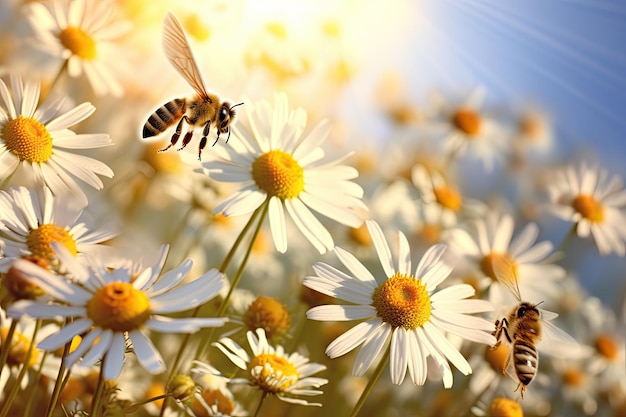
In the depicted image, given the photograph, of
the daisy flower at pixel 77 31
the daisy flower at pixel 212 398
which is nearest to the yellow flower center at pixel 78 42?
the daisy flower at pixel 77 31

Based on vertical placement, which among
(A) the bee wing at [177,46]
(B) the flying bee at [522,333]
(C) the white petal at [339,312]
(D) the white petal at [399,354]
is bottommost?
(B) the flying bee at [522,333]

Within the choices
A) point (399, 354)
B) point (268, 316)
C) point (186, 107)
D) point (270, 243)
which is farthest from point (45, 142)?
point (270, 243)

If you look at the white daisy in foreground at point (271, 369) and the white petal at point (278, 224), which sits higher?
the white petal at point (278, 224)

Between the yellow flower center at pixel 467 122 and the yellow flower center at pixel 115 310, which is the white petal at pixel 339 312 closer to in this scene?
the yellow flower center at pixel 115 310

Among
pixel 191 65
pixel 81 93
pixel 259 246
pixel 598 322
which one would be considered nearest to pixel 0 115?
pixel 191 65

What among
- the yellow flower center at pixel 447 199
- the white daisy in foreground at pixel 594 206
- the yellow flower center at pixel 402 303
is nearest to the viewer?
the yellow flower center at pixel 402 303

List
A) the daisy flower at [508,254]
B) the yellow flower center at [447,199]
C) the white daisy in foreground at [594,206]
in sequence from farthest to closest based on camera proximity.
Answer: the yellow flower center at [447,199] → the white daisy in foreground at [594,206] → the daisy flower at [508,254]

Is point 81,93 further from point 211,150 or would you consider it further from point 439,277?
point 439,277

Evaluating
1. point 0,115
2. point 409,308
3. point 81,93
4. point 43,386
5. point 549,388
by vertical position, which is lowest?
point 549,388
